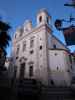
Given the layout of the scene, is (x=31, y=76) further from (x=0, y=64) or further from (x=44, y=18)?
(x=44, y=18)

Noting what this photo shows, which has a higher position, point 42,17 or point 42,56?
point 42,17

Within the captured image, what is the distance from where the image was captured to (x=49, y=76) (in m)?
23.7

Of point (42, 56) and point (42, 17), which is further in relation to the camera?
point (42, 17)

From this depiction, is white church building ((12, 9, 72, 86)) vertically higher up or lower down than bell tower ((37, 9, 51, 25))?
lower down

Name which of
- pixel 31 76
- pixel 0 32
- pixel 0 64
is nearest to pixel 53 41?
pixel 31 76

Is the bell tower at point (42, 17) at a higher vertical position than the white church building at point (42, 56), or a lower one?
higher

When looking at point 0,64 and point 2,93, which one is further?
point 0,64

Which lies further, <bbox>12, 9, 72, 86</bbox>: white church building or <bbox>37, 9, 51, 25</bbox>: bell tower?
<bbox>37, 9, 51, 25</bbox>: bell tower

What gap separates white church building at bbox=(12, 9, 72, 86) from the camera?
78.8ft

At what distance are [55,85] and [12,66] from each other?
1208 centimetres

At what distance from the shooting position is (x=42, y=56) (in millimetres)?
25562

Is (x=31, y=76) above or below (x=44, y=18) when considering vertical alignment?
below

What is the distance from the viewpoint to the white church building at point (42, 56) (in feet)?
78.8

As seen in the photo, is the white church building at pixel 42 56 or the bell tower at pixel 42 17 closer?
the white church building at pixel 42 56
